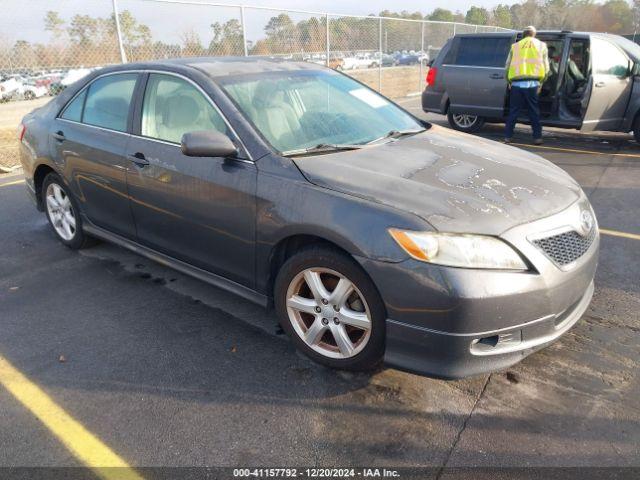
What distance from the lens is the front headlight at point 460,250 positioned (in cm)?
240

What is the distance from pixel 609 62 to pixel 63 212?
8019mm

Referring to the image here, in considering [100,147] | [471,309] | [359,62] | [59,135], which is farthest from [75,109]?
[359,62]

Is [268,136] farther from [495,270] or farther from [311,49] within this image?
[311,49]

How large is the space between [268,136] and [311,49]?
1186cm

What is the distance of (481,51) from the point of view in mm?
9500

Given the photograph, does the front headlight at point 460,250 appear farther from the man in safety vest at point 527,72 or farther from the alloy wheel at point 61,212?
the man in safety vest at point 527,72

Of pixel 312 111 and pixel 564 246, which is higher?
pixel 312 111

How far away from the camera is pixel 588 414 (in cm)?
255

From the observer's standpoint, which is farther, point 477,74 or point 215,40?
point 215,40

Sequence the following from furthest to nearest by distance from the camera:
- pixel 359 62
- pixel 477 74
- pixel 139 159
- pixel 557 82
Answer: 1. pixel 359 62
2. pixel 477 74
3. pixel 557 82
4. pixel 139 159

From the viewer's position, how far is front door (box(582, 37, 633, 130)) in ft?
26.6

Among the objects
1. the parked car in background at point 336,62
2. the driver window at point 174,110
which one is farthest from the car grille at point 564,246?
the parked car in background at point 336,62

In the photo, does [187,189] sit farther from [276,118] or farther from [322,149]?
[322,149]

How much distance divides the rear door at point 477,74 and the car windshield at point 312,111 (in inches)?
233
